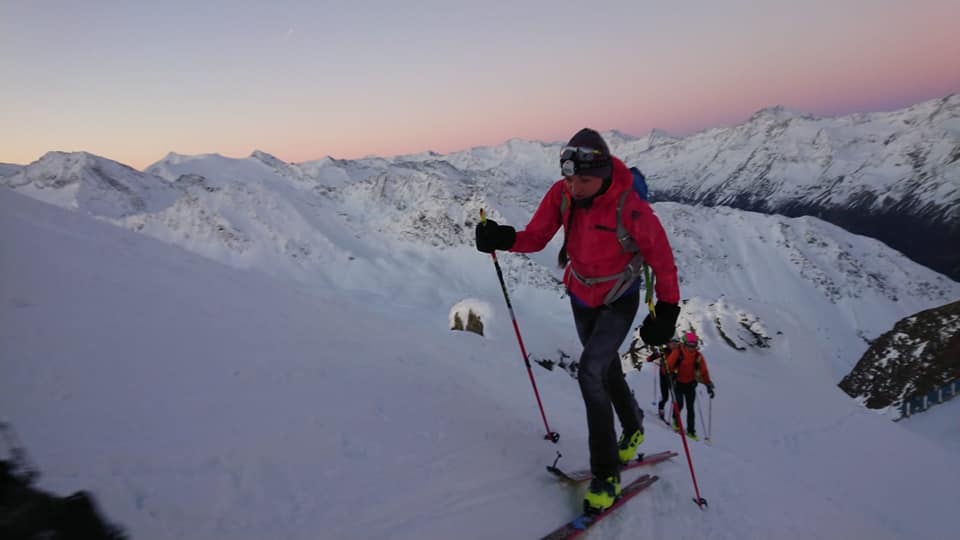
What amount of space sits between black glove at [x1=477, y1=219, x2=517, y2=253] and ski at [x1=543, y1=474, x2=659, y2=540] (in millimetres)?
2736

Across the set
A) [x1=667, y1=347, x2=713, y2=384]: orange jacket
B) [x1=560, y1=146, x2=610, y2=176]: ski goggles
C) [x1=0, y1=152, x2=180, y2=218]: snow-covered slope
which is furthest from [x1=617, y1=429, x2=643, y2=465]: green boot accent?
[x1=0, y1=152, x2=180, y2=218]: snow-covered slope

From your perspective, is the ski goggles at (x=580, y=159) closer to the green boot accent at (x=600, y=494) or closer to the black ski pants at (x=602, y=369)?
the black ski pants at (x=602, y=369)

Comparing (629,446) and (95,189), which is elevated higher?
(95,189)

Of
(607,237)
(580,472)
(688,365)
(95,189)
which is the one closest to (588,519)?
(580,472)

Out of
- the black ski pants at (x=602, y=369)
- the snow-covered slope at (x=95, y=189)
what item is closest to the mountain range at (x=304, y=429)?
the black ski pants at (x=602, y=369)

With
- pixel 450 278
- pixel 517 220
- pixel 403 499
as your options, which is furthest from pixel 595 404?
pixel 517 220

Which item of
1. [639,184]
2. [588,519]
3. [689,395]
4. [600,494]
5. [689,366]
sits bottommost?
[689,395]

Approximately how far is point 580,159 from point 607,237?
787mm

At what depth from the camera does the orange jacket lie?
1283cm

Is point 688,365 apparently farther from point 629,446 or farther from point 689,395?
point 629,446

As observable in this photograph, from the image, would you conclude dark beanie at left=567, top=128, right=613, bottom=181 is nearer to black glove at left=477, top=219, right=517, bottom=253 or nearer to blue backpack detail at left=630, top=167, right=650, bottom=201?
blue backpack detail at left=630, top=167, right=650, bottom=201

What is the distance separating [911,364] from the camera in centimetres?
3384

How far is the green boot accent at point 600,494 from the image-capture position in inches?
176

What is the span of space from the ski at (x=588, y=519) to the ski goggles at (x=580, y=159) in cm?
320
